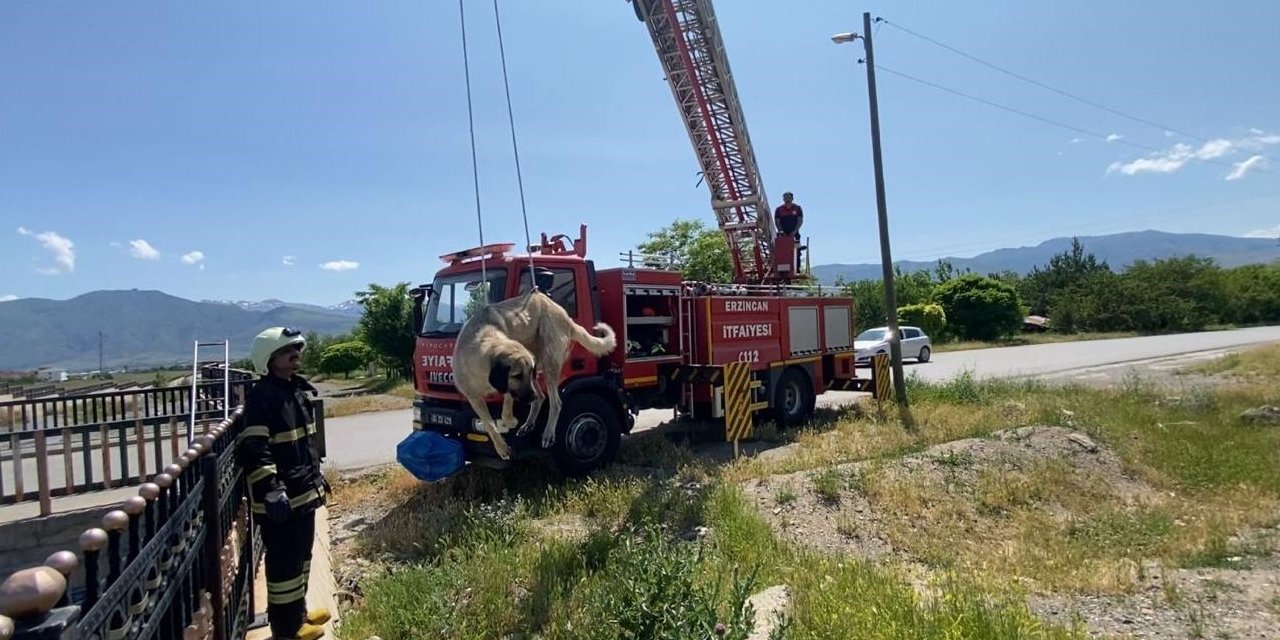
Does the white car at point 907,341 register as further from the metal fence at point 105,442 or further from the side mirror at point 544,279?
the metal fence at point 105,442

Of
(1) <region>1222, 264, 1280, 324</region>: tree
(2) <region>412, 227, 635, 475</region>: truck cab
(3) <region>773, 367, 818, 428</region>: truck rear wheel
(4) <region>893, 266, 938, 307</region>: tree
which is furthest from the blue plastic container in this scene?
(1) <region>1222, 264, 1280, 324</region>: tree

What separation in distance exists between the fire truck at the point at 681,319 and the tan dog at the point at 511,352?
0.47 meters

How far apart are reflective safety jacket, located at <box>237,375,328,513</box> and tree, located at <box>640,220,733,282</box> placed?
31.3 m

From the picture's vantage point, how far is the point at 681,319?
1031 centimetres

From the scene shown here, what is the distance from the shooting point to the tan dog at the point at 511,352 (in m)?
4.68

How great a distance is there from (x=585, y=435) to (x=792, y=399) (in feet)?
17.4

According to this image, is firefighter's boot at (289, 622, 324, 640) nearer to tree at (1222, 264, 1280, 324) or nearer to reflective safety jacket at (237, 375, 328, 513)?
Answer: reflective safety jacket at (237, 375, 328, 513)

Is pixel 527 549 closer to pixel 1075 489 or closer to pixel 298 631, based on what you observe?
pixel 298 631

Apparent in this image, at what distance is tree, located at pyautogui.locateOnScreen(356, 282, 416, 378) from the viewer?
82.6 feet

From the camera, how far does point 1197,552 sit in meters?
6.41

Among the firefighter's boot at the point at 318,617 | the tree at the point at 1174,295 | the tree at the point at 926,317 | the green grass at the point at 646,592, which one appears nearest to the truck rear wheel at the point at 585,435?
the green grass at the point at 646,592

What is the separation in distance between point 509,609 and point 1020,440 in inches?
327

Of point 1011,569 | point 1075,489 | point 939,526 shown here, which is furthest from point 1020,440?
point 1011,569

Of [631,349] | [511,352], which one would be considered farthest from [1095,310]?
[511,352]
